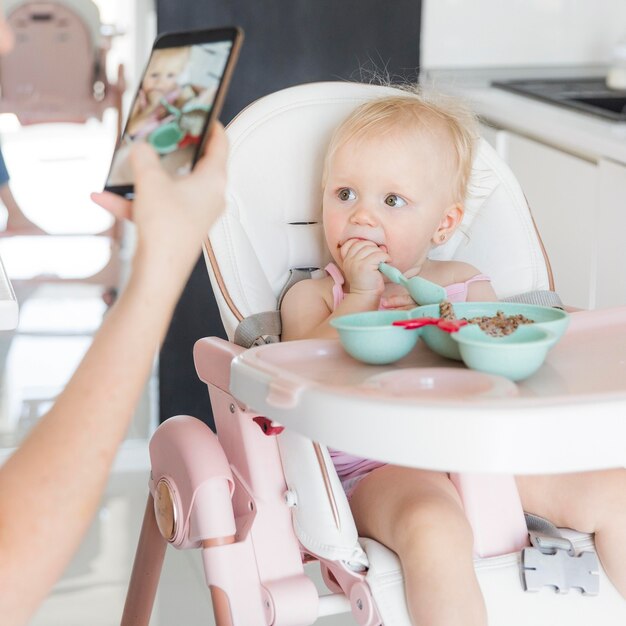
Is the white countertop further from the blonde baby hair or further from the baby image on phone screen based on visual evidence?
the baby image on phone screen

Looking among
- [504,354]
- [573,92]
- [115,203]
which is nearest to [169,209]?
[115,203]

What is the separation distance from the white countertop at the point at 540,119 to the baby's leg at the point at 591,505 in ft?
2.82

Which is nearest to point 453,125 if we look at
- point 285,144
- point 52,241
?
point 285,144

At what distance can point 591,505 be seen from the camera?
52.4 inches

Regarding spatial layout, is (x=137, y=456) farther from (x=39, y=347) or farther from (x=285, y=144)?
(x=285, y=144)

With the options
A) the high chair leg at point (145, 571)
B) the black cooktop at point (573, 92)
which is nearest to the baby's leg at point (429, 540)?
the high chair leg at point (145, 571)

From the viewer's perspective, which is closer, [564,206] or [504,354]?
[504,354]

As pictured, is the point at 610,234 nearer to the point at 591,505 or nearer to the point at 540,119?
the point at 540,119

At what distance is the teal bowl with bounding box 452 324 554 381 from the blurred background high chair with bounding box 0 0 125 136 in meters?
2.49

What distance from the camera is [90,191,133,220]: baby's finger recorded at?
2.77ft

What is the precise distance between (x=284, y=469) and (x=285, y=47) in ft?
4.09

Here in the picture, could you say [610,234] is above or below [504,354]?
below

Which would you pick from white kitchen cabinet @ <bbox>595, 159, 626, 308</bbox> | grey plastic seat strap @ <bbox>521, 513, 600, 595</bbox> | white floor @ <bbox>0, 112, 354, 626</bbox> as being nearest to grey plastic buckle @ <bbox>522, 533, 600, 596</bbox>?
grey plastic seat strap @ <bbox>521, 513, 600, 595</bbox>

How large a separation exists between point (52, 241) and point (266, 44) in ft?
7.22
